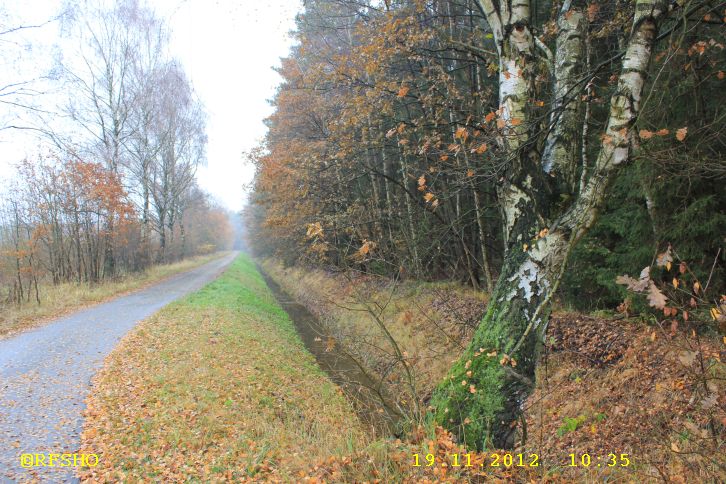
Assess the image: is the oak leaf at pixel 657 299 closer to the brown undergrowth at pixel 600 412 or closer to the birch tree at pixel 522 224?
the brown undergrowth at pixel 600 412

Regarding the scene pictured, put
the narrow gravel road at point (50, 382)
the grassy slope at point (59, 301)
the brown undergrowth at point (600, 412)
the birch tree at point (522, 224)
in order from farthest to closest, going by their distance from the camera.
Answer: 1. the grassy slope at point (59, 301)
2. the narrow gravel road at point (50, 382)
3. the birch tree at point (522, 224)
4. the brown undergrowth at point (600, 412)

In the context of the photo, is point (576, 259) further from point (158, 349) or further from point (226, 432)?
point (158, 349)

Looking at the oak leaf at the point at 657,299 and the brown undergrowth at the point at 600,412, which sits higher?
the oak leaf at the point at 657,299

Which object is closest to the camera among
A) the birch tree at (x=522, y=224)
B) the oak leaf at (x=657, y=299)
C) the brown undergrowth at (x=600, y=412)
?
the oak leaf at (x=657, y=299)

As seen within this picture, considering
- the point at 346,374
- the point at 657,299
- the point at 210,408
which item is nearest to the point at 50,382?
the point at 210,408

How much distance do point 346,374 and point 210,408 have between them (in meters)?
4.08

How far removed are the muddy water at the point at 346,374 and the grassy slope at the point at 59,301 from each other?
671cm

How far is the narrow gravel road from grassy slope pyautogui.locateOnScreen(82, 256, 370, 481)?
0.78 feet

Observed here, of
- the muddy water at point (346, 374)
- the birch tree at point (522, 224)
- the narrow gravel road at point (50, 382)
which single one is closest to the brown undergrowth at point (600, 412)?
the birch tree at point (522, 224)

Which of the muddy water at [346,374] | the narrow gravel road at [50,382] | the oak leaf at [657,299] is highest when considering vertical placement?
the oak leaf at [657,299]

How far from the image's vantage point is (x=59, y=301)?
41.1 feet

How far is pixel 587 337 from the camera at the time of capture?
6.71 metres

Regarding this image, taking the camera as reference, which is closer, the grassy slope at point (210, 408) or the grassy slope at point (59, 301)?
the grassy slope at point (210, 408)

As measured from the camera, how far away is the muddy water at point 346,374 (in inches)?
196
